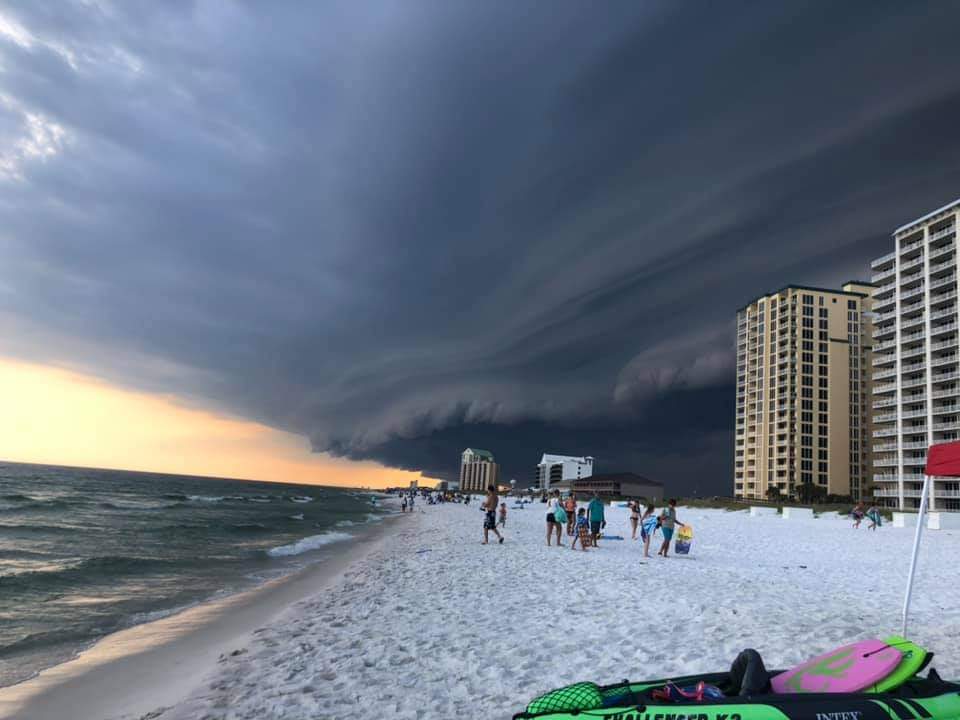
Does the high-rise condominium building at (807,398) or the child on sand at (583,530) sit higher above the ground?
the high-rise condominium building at (807,398)

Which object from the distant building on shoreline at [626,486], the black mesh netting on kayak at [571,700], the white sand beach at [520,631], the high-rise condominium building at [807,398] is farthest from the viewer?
the distant building on shoreline at [626,486]

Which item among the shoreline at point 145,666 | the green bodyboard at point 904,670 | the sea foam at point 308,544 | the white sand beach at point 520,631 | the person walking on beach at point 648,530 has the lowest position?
the sea foam at point 308,544

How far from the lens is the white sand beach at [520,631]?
6359 millimetres

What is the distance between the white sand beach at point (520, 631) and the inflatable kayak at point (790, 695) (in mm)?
1713

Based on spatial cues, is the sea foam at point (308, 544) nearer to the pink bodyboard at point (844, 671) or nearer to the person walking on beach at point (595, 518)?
the person walking on beach at point (595, 518)

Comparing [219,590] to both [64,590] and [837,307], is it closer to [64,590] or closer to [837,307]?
[64,590]

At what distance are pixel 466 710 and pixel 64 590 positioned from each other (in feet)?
46.1

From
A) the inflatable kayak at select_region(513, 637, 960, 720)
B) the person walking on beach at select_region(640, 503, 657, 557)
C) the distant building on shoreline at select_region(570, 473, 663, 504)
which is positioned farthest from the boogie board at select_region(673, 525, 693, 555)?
the distant building on shoreline at select_region(570, 473, 663, 504)

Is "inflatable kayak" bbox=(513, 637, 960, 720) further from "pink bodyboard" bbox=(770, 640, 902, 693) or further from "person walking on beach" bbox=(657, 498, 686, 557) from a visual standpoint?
"person walking on beach" bbox=(657, 498, 686, 557)

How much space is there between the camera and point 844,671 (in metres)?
4.80

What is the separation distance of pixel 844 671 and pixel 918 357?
89721 millimetres

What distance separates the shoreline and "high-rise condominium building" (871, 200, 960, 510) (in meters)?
81.2

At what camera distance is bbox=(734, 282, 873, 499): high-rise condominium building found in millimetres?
98500

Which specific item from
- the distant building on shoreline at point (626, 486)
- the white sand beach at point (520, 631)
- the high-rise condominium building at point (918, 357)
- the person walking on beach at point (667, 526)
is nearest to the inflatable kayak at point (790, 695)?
the white sand beach at point (520, 631)
